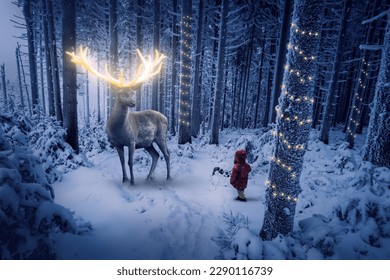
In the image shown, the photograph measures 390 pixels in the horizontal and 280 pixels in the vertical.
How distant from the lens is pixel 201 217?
4.30 metres

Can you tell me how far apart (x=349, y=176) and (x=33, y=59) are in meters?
19.3

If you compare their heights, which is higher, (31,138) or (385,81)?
Answer: (385,81)

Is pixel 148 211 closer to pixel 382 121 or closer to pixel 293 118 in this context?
pixel 293 118

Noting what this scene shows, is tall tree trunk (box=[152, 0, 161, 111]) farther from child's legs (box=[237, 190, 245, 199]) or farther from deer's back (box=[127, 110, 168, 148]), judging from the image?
child's legs (box=[237, 190, 245, 199])

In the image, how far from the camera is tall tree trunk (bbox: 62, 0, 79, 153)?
627cm

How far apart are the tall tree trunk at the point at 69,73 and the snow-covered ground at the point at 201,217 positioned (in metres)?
1.45

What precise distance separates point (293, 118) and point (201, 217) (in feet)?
8.58

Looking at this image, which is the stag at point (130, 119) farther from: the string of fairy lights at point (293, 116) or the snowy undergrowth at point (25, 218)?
the string of fairy lights at point (293, 116)

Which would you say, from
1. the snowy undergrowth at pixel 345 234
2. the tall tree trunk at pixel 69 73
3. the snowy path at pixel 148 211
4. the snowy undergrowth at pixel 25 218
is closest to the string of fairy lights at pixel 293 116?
the snowy undergrowth at pixel 345 234

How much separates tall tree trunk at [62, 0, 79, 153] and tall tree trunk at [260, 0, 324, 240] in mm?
6218

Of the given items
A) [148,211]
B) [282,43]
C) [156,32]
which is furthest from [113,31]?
[148,211]
